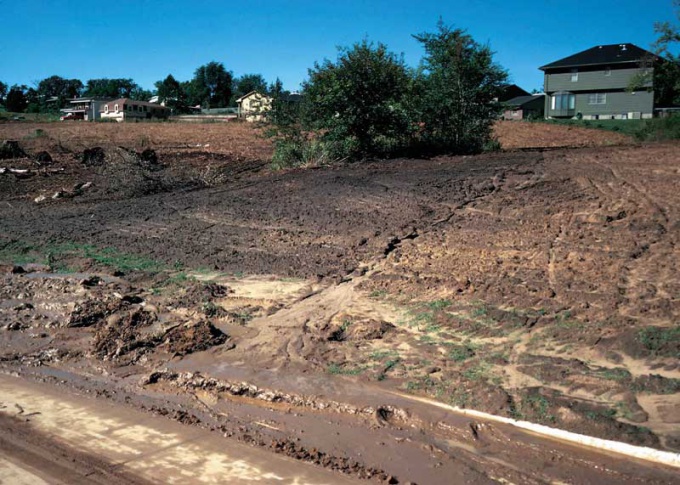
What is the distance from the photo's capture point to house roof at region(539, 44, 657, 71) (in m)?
49.7

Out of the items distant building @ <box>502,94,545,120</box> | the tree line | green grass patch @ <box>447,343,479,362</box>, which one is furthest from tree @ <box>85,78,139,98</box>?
green grass patch @ <box>447,343,479,362</box>

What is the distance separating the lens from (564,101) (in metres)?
53.7

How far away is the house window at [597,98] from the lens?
52.0 meters

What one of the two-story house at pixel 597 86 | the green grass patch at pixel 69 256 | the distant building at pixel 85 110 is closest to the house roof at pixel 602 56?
the two-story house at pixel 597 86

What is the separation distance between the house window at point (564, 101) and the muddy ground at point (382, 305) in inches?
1622

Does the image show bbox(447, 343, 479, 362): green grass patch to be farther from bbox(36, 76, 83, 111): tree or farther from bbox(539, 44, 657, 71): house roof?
bbox(36, 76, 83, 111): tree

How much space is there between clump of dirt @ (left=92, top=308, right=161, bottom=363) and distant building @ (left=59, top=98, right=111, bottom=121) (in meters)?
75.5

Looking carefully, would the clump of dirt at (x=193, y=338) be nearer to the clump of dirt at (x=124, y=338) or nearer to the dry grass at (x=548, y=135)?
the clump of dirt at (x=124, y=338)

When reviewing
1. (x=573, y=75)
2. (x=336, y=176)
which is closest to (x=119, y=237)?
(x=336, y=176)

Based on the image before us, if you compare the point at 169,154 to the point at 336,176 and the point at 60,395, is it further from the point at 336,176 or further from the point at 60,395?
the point at 60,395

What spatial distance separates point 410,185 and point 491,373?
835 centimetres

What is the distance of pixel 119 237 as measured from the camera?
12945 millimetres

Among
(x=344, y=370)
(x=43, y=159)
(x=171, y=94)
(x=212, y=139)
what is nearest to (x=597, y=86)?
(x=212, y=139)

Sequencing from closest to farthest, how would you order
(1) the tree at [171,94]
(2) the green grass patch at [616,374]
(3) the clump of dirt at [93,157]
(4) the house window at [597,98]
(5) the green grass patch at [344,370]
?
(2) the green grass patch at [616,374] < (5) the green grass patch at [344,370] < (3) the clump of dirt at [93,157] < (4) the house window at [597,98] < (1) the tree at [171,94]
